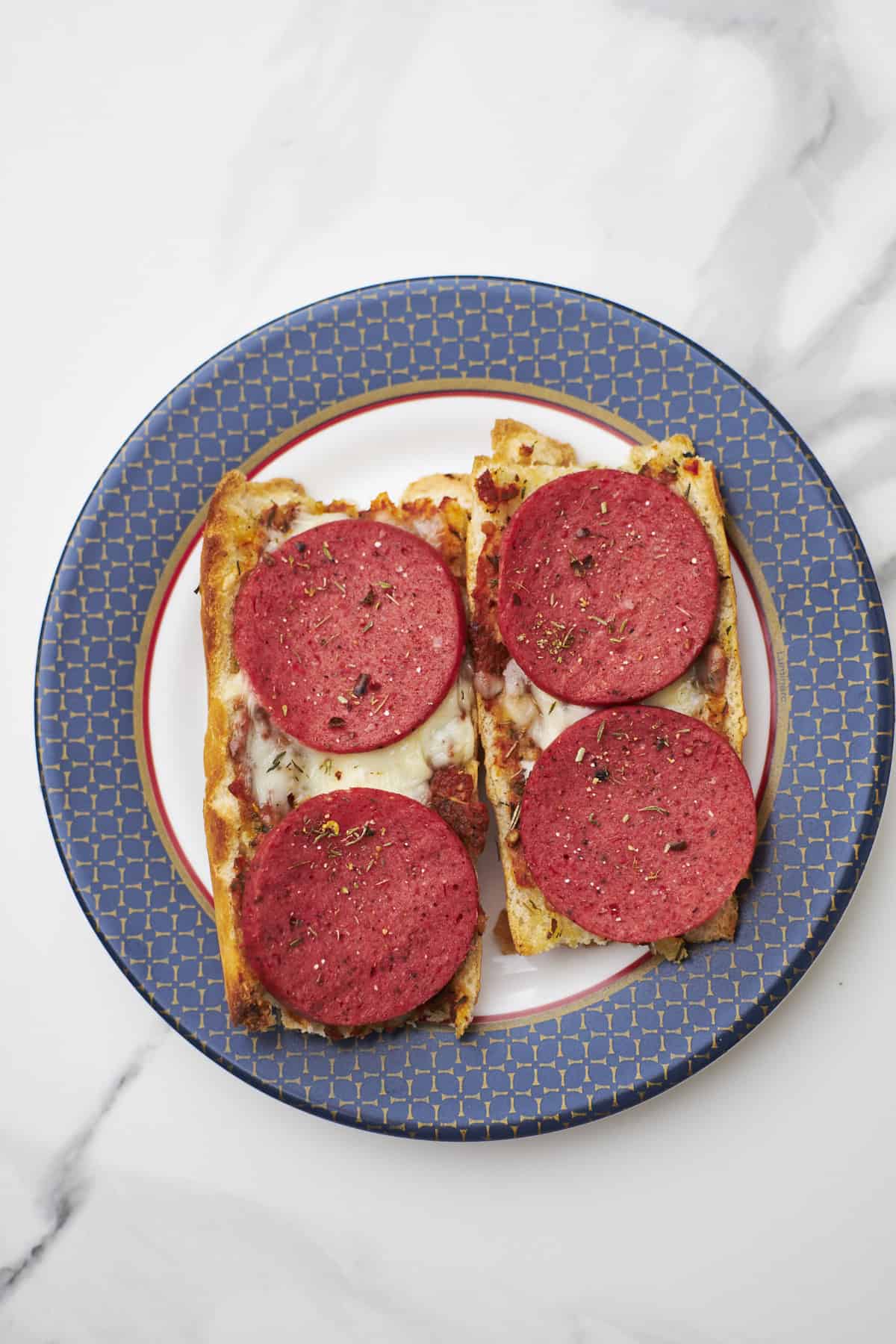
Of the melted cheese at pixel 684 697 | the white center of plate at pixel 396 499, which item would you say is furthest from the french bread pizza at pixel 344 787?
the melted cheese at pixel 684 697

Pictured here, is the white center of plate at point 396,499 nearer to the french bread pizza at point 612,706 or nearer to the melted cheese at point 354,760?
the french bread pizza at point 612,706

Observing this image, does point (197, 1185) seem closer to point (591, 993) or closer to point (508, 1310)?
point (508, 1310)

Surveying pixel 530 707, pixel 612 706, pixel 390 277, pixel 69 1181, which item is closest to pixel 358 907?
pixel 530 707

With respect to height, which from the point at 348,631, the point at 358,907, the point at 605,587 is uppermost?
the point at 605,587

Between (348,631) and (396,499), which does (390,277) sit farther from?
(348,631)

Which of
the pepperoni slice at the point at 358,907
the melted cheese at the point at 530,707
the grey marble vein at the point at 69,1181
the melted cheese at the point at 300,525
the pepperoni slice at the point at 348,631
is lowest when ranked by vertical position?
the grey marble vein at the point at 69,1181

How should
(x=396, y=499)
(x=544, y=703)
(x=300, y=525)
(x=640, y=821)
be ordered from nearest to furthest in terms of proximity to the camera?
(x=640, y=821) < (x=544, y=703) < (x=300, y=525) < (x=396, y=499)

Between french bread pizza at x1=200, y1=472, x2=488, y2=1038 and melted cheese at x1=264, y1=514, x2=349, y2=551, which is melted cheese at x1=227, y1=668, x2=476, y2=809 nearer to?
french bread pizza at x1=200, y1=472, x2=488, y2=1038

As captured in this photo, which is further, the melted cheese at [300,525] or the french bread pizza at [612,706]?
the melted cheese at [300,525]
